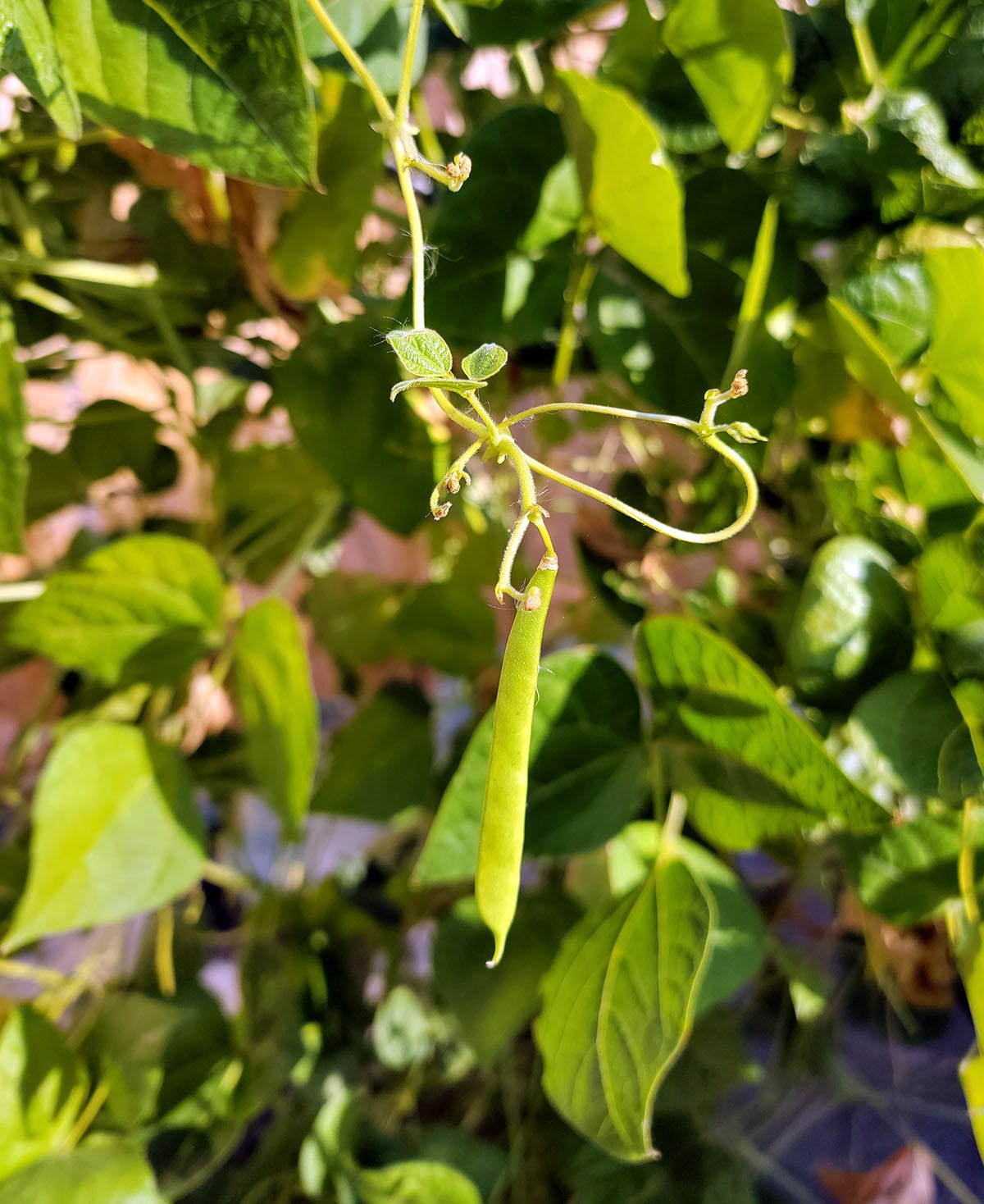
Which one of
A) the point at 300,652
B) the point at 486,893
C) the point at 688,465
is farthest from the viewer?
the point at 688,465

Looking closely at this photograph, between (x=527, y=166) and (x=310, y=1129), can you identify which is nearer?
(x=527, y=166)

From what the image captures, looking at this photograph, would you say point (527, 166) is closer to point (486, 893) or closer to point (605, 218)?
point (605, 218)

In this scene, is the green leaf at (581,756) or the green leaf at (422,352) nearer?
the green leaf at (422,352)

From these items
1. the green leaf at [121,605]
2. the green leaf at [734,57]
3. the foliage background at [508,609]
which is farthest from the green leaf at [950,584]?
the green leaf at [121,605]

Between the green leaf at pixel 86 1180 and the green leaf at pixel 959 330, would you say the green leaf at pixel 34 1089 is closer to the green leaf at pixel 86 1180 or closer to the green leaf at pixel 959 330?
the green leaf at pixel 86 1180

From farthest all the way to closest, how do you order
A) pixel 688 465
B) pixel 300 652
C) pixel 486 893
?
1. pixel 688 465
2. pixel 300 652
3. pixel 486 893

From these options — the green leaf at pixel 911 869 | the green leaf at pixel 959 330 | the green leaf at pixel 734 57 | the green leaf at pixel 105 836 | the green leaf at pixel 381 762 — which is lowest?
the green leaf at pixel 381 762

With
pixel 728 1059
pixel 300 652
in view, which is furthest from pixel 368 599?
pixel 728 1059
